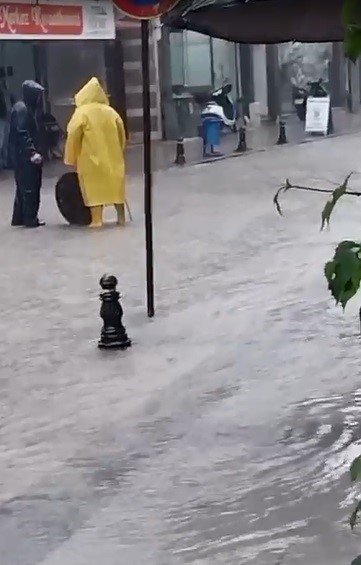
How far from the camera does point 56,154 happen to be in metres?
26.0

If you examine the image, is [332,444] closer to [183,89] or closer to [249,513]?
[249,513]

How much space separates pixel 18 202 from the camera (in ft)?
51.0

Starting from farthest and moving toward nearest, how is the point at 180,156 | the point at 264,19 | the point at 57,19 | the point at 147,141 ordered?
the point at 57,19 → the point at 180,156 → the point at 147,141 → the point at 264,19

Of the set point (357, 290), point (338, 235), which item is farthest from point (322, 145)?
point (357, 290)

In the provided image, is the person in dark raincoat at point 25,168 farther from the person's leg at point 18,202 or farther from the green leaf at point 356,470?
the green leaf at point 356,470

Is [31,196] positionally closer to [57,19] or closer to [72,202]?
[72,202]

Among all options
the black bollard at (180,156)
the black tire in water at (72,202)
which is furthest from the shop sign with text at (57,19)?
the black tire in water at (72,202)

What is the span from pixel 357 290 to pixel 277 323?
22.7 feet

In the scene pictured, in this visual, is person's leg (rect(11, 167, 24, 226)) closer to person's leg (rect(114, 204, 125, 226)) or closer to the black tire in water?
the black tire in water

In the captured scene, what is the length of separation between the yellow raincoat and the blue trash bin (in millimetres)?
11365

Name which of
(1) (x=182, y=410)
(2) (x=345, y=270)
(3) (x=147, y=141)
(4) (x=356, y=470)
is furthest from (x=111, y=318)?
(2) (x=345, y=270)

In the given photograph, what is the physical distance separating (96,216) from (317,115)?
60.0 feet

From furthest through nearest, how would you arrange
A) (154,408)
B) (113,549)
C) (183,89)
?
(183,89) < (154,408) < (113,549)

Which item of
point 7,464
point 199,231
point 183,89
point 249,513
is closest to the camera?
point 249,513
